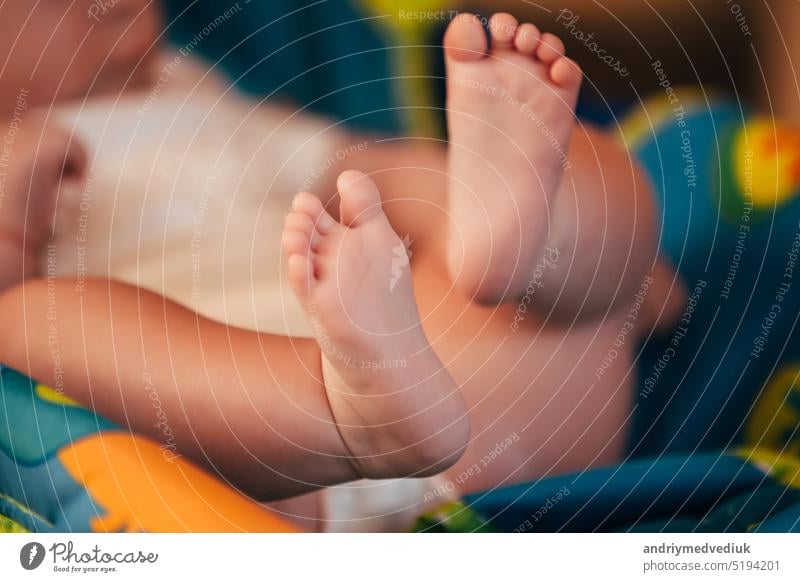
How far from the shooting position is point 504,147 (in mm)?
799

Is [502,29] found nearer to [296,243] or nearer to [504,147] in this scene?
[504,147]

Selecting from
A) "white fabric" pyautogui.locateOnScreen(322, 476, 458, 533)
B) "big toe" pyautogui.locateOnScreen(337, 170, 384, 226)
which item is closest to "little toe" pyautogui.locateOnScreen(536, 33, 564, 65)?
"big toe" pyautogui.locateOnScreen(337, 170, 384, 226)

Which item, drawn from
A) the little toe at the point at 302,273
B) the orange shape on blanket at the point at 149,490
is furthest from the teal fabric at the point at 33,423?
the little toe at the point at 302,273

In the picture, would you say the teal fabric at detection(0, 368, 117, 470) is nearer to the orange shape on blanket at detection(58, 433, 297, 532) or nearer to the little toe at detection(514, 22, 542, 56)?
the orange shape on blanket at detection(58, 433, 297, 532)

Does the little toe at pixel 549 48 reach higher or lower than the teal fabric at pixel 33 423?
higher

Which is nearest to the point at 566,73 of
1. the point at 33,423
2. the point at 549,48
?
the point at 549,48

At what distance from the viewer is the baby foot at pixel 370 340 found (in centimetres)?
76

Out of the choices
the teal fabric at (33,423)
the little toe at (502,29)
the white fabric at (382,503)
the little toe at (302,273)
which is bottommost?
the white fabric at (382,503)

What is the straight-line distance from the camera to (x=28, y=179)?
0.80 m

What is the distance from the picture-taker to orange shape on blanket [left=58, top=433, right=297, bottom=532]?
784 mm

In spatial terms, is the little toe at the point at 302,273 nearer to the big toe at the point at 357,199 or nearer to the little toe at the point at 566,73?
the big toe at the point at 357,199
